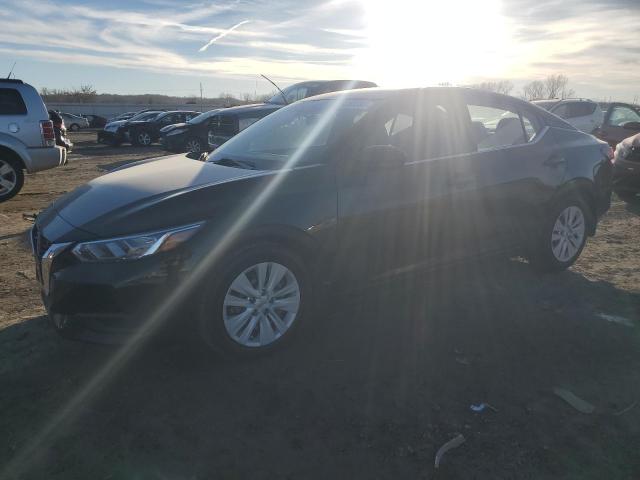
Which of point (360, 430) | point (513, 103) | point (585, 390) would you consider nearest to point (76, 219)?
point (360, 430)

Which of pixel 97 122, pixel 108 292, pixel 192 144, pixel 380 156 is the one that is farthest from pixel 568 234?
pixel 97 122

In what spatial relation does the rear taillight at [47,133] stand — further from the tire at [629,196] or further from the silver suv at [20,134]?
the tire at [629,196]

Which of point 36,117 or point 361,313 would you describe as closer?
point 361,313

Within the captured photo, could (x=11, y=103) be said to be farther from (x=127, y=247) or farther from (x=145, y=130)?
(x=145, y=130)

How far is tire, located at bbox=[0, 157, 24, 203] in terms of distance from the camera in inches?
326

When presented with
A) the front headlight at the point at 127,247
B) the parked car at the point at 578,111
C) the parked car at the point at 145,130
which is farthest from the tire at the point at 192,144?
the front headlight at the point at 127,247

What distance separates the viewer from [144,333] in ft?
9.37

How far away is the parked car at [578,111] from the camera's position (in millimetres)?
14680

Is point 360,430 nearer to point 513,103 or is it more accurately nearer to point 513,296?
point 513,296

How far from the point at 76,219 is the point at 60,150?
6694 millimetres

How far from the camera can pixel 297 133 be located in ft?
13.1

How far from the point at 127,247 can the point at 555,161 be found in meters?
3.68

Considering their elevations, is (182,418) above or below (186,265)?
below

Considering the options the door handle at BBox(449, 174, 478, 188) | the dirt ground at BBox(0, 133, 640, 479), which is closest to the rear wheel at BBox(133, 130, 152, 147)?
the dirt ground at BBox(0, 133, 640, 479)
